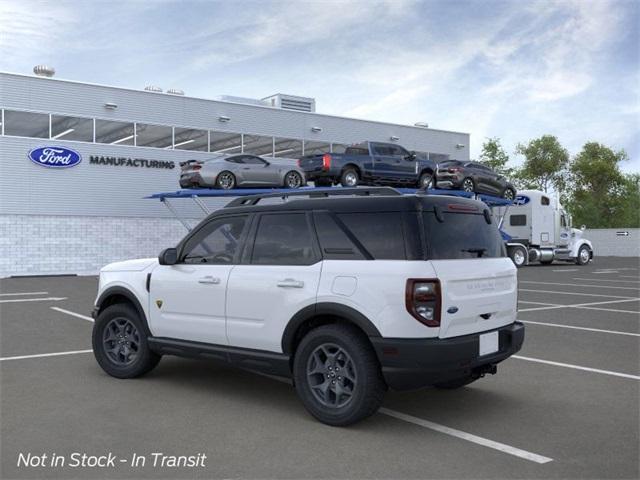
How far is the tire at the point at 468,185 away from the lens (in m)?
25.8

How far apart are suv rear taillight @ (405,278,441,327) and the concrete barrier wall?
Result: 163ft

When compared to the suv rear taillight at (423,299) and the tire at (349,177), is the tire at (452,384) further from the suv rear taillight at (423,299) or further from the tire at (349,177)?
the tire at (349,177)

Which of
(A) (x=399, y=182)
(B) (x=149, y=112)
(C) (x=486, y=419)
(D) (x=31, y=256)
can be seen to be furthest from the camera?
(B) (x=149, y=112)

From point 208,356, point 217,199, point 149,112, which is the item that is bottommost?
point 208,356

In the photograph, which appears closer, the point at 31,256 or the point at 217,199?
the point at 31,256

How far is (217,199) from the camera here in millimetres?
30641

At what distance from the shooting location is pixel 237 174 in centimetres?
2367

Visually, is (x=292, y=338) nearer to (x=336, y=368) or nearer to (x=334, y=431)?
(x=336, y=368)

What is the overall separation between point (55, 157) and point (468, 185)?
54.9ft

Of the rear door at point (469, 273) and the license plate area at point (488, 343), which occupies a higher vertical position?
the rear door at point (469, 273)

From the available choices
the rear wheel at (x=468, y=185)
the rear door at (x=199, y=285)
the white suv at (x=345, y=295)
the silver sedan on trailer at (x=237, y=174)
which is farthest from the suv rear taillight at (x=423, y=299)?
the rear wheel at (x=468, y=185)

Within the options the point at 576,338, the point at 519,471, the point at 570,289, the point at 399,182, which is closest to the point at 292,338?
the point at 519,471

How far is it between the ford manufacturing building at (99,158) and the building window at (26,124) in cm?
4

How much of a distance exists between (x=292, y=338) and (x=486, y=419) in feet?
5.55
